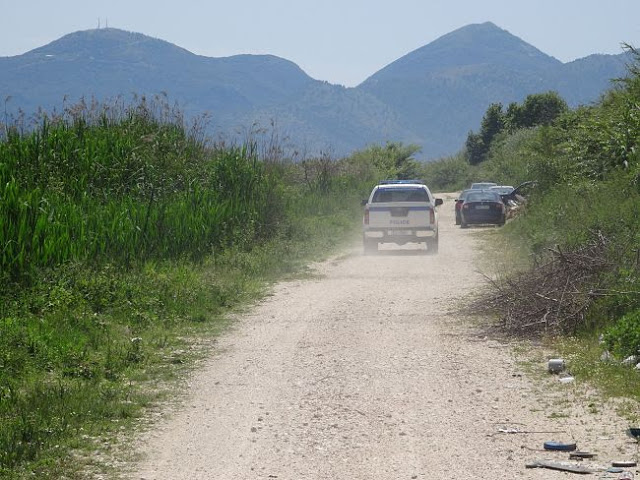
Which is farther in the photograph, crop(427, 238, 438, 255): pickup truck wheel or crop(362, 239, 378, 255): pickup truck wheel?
crop(427, 238, 438, 255): pickup truck wheel

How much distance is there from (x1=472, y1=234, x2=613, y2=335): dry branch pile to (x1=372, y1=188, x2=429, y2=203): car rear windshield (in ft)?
42.5

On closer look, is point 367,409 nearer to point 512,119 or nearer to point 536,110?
point 536,110

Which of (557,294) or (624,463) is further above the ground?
(557,294)

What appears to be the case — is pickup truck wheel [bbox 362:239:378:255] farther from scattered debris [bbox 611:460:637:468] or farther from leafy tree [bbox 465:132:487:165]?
leafy tree [bbox 465:132:487:165]

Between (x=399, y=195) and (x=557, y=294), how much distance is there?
14.6 m

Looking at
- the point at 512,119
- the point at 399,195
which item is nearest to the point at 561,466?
the point at 399,195

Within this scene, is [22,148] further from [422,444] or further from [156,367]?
[422,444]

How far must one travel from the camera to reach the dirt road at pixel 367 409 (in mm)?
7273

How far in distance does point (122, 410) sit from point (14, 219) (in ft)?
22.4

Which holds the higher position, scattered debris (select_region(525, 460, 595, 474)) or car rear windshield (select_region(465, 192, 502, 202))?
car rear windshield (select_region(465, 192, 502, 202))

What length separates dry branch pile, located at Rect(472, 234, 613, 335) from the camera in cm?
1262

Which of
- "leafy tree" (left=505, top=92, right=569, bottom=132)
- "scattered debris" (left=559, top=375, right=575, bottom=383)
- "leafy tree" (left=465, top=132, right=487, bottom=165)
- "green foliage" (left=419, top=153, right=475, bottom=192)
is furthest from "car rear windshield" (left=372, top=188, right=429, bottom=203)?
"leafy tree" (left=465, top=132, right=487, bottom=165)

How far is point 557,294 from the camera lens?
1302cm

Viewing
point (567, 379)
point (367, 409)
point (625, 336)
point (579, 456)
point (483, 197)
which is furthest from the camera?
point (483, 197)
